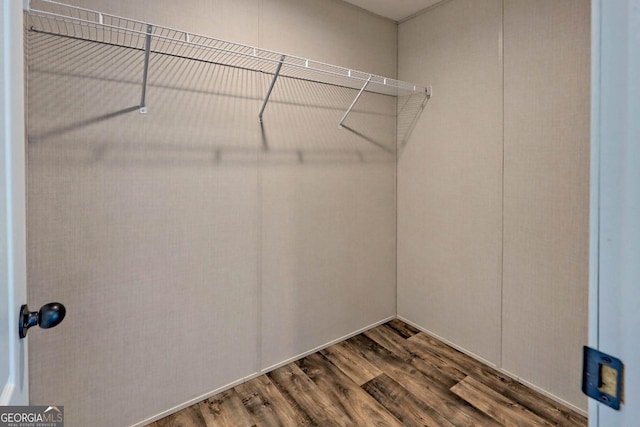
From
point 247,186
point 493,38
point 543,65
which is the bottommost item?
point 247,186

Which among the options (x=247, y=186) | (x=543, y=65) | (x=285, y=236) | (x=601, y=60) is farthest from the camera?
(x=285, y=236)

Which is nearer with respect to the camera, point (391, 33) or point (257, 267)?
point (257, 267)

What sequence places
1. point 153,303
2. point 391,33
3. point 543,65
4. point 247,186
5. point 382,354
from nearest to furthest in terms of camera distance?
point 153,303 → point 543,65 → point 247,186 → point 382,354 → point 391,33

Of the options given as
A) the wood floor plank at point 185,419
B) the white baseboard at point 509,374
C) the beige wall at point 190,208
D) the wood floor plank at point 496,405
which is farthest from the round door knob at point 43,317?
the white baseboard at point 509,374

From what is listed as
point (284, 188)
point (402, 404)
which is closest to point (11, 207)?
point (284, 188)

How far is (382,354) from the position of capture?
229 cm

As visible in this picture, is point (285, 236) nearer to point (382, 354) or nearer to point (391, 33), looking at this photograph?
point (382, 354)

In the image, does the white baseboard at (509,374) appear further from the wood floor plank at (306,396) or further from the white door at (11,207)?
the white door at (11,207)

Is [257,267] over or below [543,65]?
below

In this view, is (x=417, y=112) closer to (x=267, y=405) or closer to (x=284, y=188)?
(x=284, y=188)

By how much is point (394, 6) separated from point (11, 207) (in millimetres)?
2554

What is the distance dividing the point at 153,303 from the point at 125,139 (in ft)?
2.74

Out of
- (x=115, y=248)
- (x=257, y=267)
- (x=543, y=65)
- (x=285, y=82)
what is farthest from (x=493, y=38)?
(x=115, y=248)

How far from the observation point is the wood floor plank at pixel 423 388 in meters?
1.70
